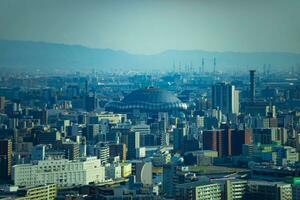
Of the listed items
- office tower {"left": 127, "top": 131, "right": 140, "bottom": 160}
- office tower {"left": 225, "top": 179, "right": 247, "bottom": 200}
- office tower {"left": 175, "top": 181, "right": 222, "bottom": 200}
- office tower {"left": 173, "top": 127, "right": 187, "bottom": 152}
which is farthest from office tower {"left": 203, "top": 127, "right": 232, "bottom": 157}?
office tower {"left": 175, "top": 181, "right": 222, "bottom": 200}

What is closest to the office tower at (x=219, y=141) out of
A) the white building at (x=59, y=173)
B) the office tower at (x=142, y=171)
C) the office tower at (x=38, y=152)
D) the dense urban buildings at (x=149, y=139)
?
the dense urban buildings at (x=149, y=139)

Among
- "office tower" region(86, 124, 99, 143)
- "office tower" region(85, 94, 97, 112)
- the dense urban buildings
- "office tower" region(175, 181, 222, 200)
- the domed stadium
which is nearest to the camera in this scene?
"office tower" region(175, 181, 222, 200)

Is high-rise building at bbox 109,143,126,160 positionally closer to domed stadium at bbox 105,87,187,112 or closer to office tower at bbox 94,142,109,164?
office tower at bbox 94,142,109,164

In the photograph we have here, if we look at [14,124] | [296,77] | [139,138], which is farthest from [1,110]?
[296,77]

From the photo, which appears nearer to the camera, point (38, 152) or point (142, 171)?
point (142, 171)

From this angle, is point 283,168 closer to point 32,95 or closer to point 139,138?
point 139,138

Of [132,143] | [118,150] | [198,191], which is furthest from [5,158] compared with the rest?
[198,191]

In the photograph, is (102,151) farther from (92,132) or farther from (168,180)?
(168,180)

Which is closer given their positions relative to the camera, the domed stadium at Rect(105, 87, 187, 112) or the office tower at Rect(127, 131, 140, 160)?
the office tower at Rect(127, 131, 140, 160)
